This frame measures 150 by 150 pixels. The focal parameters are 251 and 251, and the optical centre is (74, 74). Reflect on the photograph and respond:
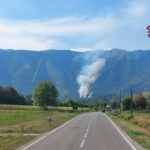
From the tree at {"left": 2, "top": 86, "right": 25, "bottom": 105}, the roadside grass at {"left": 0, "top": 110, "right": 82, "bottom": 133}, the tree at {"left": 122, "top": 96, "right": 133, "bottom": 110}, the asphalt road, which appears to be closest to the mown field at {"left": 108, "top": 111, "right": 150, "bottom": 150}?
the asphalt road

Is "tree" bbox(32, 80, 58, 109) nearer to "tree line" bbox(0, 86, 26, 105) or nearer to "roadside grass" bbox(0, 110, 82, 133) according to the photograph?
"tree line" bbox(0, 86, 26, 105)

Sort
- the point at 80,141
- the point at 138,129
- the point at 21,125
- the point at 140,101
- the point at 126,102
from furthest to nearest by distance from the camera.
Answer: the point at 126,102, the point at 140,101, the point at 138,129, the point at 21,125, the point at 80,141

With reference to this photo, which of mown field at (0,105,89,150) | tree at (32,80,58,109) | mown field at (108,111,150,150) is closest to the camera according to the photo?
mown field at (0,105,89,150)

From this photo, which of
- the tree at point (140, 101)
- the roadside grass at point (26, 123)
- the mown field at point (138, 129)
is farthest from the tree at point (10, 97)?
the mown field at point (138, 129)

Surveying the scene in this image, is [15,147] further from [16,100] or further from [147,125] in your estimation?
[16,100]

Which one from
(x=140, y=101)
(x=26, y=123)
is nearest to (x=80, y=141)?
(x=26, y=123)

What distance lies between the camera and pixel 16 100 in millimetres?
120812

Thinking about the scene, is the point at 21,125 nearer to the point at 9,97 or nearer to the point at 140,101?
the point at 9,97

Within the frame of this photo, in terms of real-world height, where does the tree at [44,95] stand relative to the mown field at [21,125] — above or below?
above

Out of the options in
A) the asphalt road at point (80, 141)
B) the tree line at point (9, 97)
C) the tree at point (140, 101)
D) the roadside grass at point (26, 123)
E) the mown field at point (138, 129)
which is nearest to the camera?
the asphalt road at point (80, 141)

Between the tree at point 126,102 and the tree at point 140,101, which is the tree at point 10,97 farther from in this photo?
the tree at point 140,101

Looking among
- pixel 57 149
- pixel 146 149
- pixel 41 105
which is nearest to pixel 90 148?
pixel 57 149

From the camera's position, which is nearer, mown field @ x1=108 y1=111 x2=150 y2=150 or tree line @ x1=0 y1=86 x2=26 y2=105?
mown field @ x1=108 y1=111 x2=150 y2=150

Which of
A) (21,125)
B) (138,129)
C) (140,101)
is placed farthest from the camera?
(140,101)
